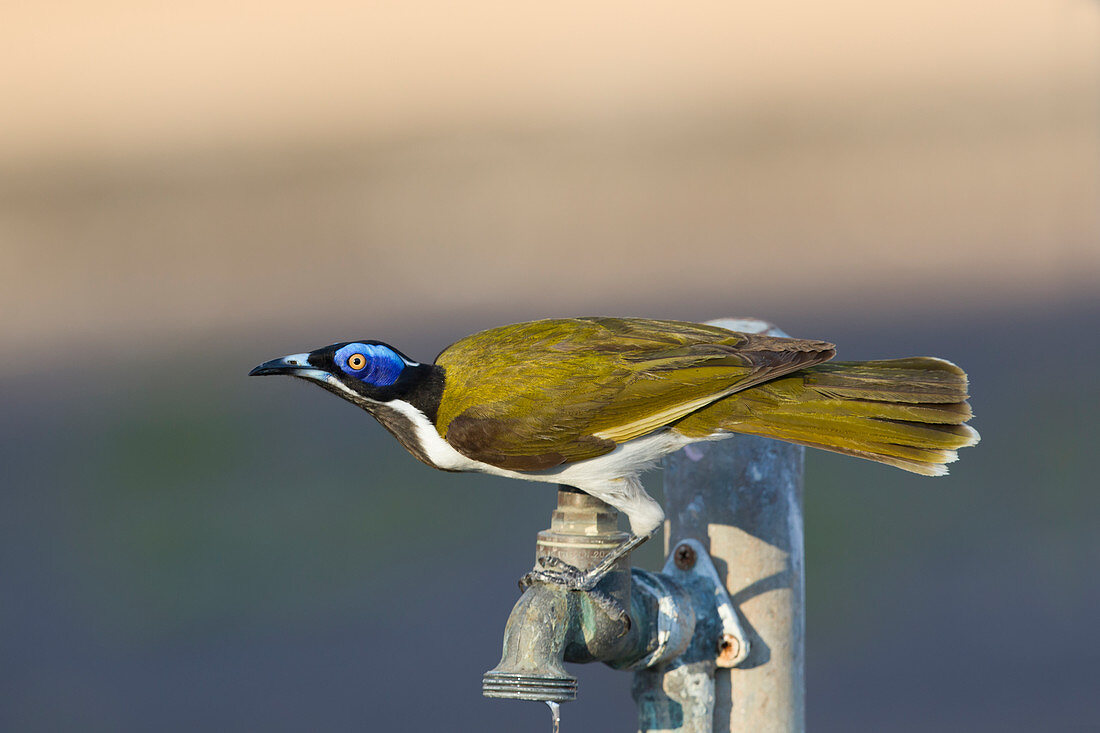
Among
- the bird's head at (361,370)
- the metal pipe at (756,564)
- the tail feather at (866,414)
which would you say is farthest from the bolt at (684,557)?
the bird's head at (361,370)

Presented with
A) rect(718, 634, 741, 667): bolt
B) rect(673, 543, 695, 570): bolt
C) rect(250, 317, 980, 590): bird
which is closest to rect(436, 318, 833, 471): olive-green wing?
rect(250, 317, 980, 590): bird

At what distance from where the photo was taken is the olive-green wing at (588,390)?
A: 134 inches

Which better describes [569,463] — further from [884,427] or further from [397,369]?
[884,427]

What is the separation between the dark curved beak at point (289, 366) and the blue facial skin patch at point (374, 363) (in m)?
0.09

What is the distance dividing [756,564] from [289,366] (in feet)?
4.55

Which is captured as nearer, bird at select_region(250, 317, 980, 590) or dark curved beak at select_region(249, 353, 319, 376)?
dark curved beak at select_region(249, 353, 319, 376)

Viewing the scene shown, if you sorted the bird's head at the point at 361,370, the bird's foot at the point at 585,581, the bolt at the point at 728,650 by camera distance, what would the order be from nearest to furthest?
the bird's foot at the point at 585,581
the bird's head at the point at 361,370
the bolt at the point at 728,650

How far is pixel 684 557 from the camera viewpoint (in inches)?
140

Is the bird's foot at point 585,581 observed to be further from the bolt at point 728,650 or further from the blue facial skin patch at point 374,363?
the blue facial skin patch at point 374,363

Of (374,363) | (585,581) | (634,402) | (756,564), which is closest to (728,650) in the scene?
(756,564)

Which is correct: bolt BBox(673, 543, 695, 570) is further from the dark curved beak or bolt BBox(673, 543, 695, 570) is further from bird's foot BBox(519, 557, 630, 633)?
the dark curved beak

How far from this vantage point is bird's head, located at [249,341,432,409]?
3316 mm

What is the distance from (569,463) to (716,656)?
26.7 inches

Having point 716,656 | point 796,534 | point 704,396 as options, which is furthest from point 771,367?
point 716,656
